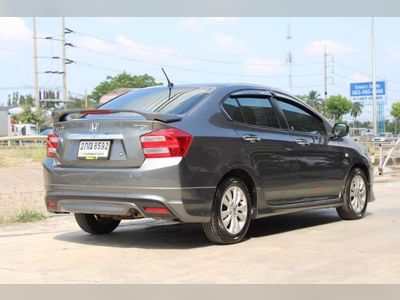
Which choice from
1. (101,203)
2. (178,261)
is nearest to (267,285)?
(178,261)

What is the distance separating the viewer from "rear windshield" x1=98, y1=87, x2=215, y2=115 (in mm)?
6457

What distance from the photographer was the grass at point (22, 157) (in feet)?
64.6

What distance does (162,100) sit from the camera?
264 inches

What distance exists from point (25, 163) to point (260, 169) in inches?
574

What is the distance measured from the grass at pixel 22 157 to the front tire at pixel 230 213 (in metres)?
13.8

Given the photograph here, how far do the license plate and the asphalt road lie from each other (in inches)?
38.1

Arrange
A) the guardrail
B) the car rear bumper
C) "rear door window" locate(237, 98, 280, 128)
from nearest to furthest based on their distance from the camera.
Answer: the car rear bumper, "rear door window" locate(237, 98, 280, 128), the guardrail

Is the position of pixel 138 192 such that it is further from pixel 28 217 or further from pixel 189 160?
pixel 28 217

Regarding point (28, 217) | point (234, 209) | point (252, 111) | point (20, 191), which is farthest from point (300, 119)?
point (20, 191)

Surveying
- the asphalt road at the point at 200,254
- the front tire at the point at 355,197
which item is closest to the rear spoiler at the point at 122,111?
the asphalt road at the point at 200,254

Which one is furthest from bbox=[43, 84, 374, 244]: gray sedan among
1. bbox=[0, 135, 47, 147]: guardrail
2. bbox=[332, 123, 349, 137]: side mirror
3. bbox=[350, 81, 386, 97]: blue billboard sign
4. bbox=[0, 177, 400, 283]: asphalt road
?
bbox=[350, 81, 386, 97]: blue billboard sign

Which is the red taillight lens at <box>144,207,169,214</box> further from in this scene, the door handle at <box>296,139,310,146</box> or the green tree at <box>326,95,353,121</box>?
the green tree at <box>326,95,353,121</box>

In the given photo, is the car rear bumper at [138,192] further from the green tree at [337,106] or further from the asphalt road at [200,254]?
the green tree at [337,106]

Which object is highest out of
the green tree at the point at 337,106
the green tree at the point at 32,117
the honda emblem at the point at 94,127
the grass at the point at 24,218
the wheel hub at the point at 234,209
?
the green tree at the point at 337,106
